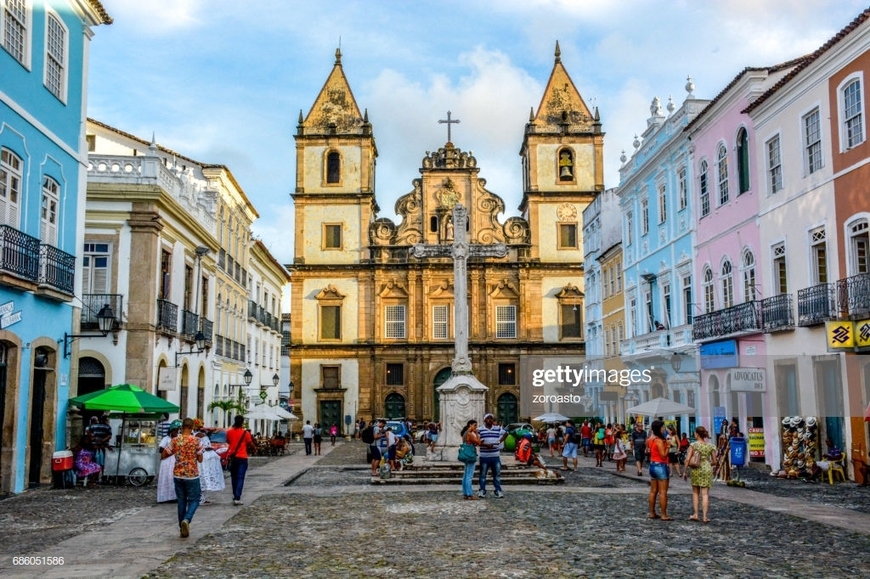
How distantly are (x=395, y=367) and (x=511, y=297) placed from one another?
783 cm

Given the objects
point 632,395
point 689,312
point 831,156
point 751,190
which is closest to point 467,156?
point 632,395

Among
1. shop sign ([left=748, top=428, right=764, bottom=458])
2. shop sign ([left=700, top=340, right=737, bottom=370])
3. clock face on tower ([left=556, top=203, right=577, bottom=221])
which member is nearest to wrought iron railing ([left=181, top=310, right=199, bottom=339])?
shop sign ([left=700, top=340, right=737, bottom=370])

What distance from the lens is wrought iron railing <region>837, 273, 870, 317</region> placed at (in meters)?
18.7

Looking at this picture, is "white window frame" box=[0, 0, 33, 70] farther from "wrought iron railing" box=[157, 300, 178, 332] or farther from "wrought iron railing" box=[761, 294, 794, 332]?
"wrought iron railing" box=[761, 294, 794, 332]

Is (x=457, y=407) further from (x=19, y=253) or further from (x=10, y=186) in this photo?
(x=10, y=186)

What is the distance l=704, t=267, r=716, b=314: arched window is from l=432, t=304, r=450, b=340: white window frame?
90.1ft

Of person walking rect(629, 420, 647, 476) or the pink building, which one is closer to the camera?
person walking rect(629, 420, 647, 476)

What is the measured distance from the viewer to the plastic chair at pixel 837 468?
1991 centimetres

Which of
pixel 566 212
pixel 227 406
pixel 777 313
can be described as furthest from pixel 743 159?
pixel 566 212

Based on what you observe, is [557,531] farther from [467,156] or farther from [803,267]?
[467,156]

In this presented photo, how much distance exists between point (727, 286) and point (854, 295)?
7.48 metres

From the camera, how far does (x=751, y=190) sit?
2469cm

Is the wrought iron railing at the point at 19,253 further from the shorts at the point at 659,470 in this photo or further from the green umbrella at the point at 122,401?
the shorts at the point at 659,470

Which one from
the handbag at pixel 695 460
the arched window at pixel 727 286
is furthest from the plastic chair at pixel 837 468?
the handbag at pixel 695 460
